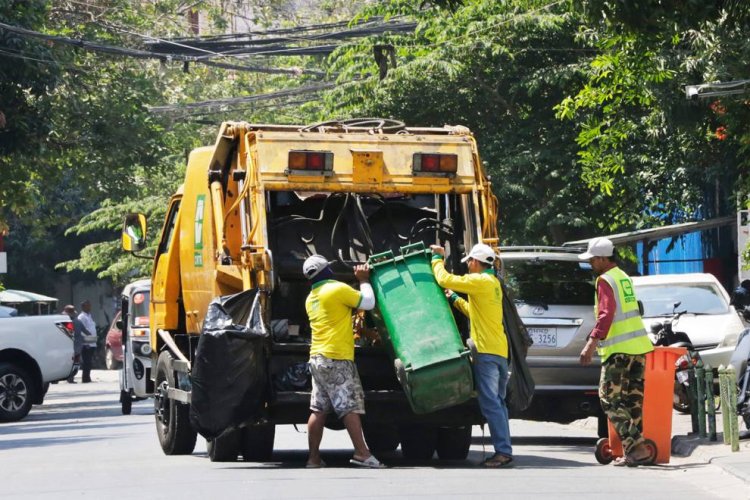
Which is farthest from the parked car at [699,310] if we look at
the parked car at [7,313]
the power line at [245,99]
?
the power line at [245,99]

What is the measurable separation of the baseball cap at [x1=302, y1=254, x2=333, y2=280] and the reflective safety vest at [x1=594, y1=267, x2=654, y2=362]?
2.20 meters

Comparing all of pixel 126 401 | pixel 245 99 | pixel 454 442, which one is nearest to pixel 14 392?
pixel 126 401

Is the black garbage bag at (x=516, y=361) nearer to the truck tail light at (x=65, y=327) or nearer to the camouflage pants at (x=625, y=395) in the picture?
the camouflage pants at (x=625, y=395)

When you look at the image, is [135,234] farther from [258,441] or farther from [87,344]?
[87,344]

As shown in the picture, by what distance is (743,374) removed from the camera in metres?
14.0

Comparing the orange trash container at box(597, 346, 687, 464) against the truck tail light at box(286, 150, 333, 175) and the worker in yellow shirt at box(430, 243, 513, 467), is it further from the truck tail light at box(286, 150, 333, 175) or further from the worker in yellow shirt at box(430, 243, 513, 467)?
the truck tail light at box(286, 150, 333, 175)

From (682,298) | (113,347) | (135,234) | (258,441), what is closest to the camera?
(258,441)

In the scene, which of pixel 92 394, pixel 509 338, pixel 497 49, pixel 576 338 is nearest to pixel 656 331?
pixel 576 338

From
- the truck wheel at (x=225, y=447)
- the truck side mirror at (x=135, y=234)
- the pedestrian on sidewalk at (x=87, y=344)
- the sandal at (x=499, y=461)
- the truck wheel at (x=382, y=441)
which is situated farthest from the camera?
the pedestrian on sidewalk at (x=87, y=344)

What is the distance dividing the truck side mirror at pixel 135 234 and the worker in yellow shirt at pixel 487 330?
171 inches

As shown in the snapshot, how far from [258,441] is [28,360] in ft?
31.3

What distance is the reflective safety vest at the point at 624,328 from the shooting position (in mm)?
12305

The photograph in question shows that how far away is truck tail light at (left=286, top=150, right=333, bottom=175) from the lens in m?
12.3

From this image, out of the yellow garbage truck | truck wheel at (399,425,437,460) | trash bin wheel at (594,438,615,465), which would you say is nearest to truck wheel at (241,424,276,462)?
the yellow garbage truck
